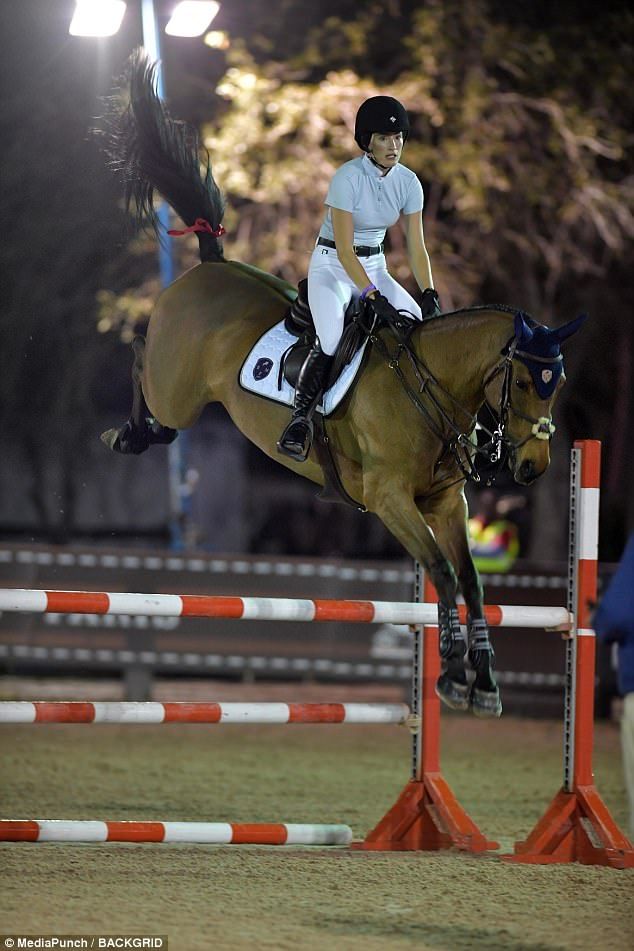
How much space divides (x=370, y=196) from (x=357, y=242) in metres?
0.22

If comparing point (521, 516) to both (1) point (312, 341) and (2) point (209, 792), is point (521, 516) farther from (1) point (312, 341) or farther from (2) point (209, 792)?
(1) point (312, 341)

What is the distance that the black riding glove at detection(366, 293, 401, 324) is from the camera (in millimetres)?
5367

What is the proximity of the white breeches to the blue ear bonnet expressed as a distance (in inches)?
33.0

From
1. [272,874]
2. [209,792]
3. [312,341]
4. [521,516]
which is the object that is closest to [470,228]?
[521,516]

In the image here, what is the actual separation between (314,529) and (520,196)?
8549mm

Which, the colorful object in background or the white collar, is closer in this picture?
the white collar

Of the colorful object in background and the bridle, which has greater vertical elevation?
the bridle

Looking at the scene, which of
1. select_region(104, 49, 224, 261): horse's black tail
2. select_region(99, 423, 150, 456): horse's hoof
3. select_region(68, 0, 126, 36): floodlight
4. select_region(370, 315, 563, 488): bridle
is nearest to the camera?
select_region(370, 315, 563, 488): bridle

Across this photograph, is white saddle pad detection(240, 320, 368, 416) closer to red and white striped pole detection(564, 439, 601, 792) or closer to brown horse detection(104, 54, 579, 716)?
brown horse detection(104, 54, 579, 716)

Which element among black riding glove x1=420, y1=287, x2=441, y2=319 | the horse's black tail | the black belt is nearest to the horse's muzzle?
black riding glove x1=420, y1=287, x2=441, y2=319

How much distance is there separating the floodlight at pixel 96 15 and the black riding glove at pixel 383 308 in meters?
3.02

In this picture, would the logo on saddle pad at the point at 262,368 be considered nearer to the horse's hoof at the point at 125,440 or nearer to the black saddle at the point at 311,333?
the black saddle at the point at 311,333

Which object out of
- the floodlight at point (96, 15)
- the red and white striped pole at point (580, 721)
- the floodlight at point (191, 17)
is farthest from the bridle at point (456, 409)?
the floodlight at point (191, 17)

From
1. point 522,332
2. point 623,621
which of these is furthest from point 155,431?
point 623,621
